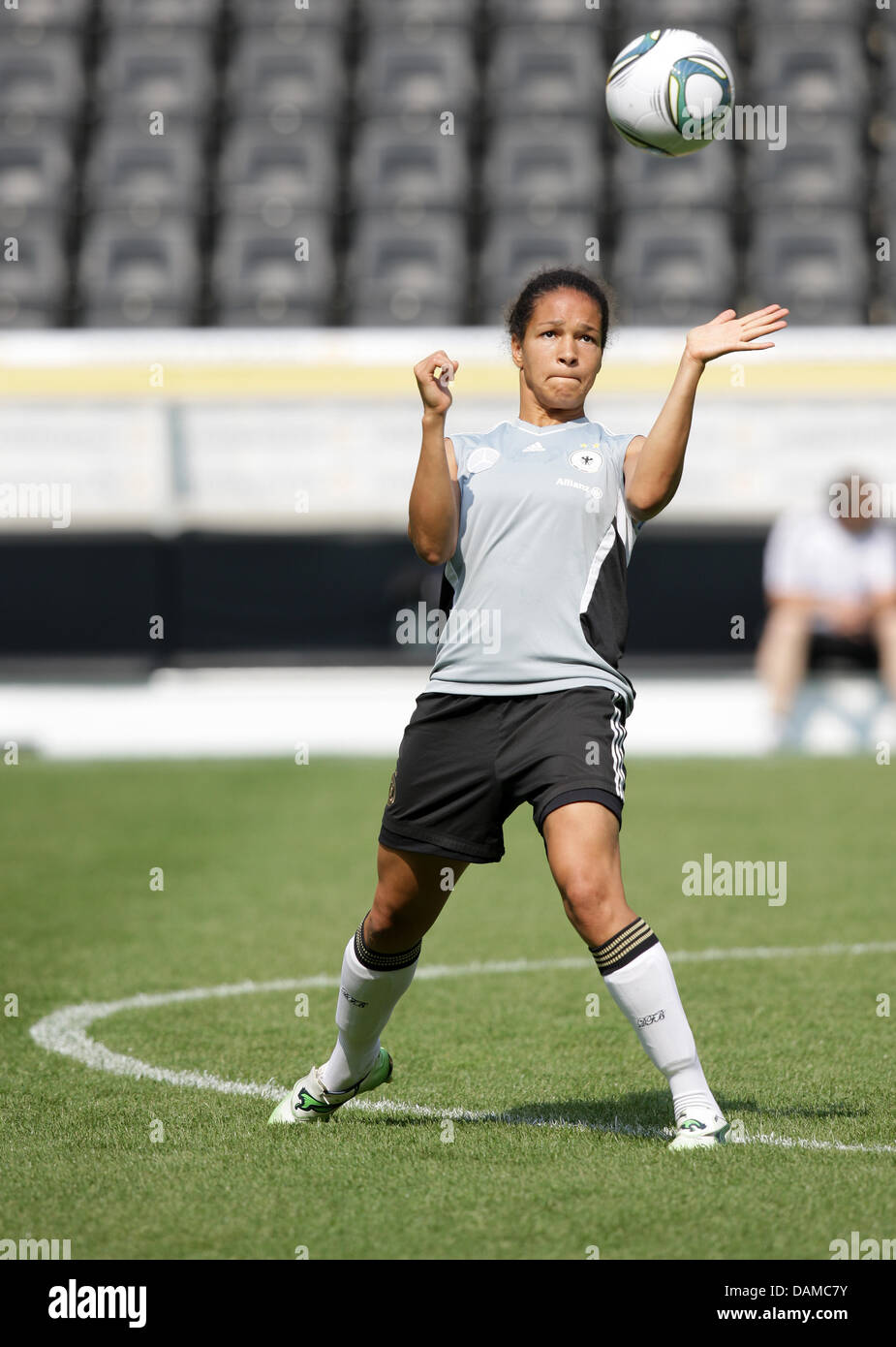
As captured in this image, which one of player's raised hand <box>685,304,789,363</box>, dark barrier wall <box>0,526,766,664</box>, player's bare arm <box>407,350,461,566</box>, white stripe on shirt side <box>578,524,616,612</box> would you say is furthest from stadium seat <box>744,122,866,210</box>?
player's bare arm <box>407,350,461,566</box>

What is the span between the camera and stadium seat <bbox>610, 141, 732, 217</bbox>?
16.5 meters

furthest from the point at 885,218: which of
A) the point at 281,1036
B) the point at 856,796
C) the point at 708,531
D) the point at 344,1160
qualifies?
the point at 344,1160

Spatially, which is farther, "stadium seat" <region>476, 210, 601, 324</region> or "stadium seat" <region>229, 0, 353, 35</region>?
"stadium seat" <region>229, 0, 353, 35</region>

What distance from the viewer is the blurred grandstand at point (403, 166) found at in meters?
16.0

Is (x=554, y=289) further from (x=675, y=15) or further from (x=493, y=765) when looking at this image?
(x=675, y=15)

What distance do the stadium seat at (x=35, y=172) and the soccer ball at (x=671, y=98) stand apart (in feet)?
43.4

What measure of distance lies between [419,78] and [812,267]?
4.56 metres

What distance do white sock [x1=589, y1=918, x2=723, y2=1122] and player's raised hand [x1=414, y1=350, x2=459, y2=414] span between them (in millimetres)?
1131

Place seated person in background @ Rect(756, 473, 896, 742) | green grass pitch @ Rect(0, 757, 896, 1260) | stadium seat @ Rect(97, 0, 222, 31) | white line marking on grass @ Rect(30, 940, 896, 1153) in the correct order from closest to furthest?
1. green grass pitch @ Rect(0, 757, 896, 1260)
2. white line marking on grass @ Rect(30, 940, 896, 1153)
3. seated person in background @ Rect(756, 473, 896, 742)
4. stadium seat @ Rect(97, 0, 222, 31)

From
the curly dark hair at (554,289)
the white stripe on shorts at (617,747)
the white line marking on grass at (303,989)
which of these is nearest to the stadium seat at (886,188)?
the white line marking on grass at (303,989)

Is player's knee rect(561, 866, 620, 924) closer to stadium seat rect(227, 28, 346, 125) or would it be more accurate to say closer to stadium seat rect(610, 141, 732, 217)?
stadium seat rect(610, 141, 732, 217)

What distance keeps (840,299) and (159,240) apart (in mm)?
6199

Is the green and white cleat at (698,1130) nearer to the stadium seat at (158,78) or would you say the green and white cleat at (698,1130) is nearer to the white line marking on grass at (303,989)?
the white line marking on grass at (303,989)

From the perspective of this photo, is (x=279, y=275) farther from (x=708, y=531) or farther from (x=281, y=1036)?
(x=281, y=1036)
